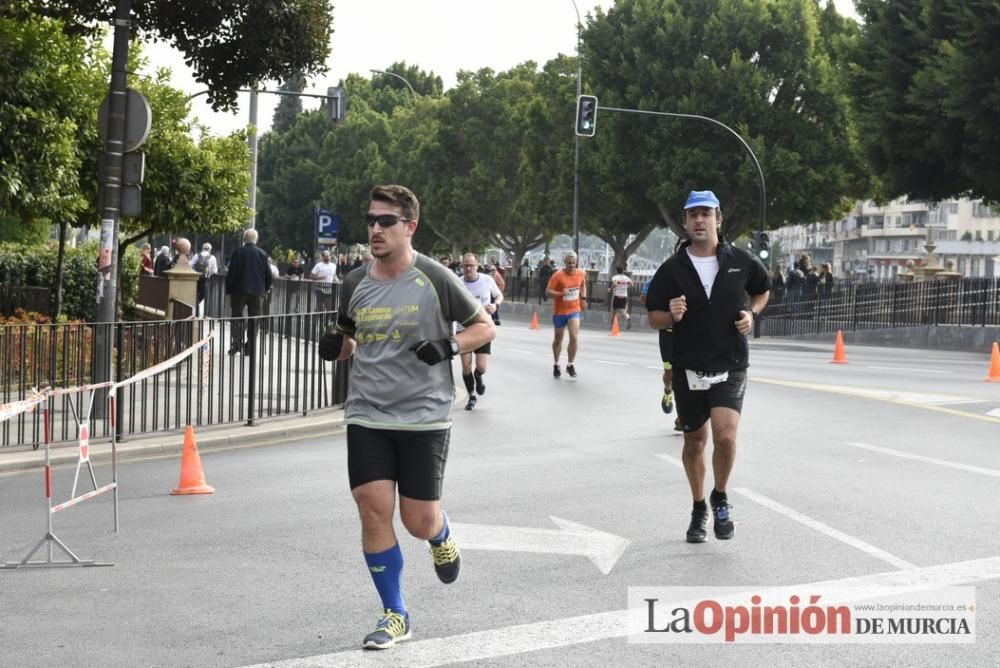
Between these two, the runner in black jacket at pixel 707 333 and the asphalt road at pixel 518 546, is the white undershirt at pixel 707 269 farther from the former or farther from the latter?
the asphalt road at pixel 518 546

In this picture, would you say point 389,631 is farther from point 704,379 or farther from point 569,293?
point 569,293

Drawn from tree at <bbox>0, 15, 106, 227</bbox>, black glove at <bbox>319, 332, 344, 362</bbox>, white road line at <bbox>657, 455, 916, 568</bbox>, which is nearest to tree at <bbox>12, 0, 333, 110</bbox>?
tree at <bbox>0, 15, 106, 227</bbox>

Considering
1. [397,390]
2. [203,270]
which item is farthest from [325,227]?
[397,390]

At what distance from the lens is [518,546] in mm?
7531

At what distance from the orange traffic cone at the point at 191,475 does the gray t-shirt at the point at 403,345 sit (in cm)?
410

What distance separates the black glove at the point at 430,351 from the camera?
5465 mm

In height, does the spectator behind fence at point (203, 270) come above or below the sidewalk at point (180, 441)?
above

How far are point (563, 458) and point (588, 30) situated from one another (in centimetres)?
4228

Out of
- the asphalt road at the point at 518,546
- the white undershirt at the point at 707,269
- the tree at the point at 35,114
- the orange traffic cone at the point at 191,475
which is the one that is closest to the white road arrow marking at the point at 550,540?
the asphalt road at the point at 518,546

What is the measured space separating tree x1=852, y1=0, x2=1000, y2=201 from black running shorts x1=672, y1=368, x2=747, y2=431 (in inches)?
938

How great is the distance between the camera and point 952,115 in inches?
1195

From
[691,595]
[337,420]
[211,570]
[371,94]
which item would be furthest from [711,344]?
[371,94]

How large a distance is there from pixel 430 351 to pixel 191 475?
463cm

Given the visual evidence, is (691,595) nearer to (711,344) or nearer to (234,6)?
(711,344)
